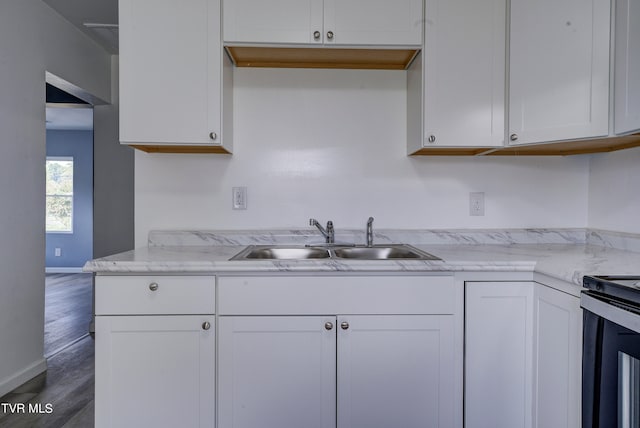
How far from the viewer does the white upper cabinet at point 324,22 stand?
162cm

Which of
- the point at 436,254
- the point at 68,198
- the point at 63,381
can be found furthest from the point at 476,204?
the point at 68,198

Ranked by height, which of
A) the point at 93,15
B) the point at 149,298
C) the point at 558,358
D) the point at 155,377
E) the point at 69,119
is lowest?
the point at 155,377

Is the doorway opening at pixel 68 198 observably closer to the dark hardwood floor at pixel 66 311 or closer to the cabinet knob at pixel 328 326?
the dark hardwood floor at pixel 66 311

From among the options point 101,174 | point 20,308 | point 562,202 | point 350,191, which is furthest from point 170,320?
point 101,174

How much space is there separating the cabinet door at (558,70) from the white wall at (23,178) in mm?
2832

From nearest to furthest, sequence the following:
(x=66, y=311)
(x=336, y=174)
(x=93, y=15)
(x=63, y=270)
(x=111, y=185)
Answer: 1. (x=336, y=174)
2. (x=93, y=15)
3. (x=111, y=185)
4. (x=66, y=311)
5. (x=63, y=270)

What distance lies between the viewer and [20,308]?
229 cm

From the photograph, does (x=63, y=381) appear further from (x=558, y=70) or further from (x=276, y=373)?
(x=558, y=70)

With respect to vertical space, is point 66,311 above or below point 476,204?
below

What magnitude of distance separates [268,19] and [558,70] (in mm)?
1282

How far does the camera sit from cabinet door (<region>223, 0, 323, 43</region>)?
5.31 feet

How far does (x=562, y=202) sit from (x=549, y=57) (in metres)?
0.82

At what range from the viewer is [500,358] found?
4.62ft

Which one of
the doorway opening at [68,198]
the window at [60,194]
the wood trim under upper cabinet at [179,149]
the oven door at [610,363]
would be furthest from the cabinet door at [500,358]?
the window at [60,194]
